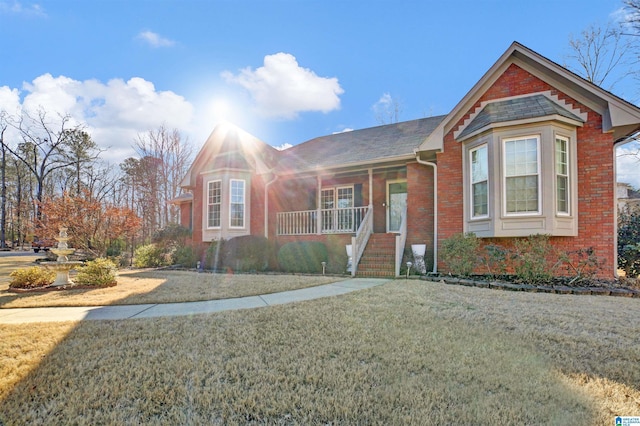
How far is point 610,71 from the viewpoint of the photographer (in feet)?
61.5

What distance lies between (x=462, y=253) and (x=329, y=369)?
23.6 ft

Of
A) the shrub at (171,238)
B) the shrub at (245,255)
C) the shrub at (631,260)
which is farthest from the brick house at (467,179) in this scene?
the shrub at (171,238)

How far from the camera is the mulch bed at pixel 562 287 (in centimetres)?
712

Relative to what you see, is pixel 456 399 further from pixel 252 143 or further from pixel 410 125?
pixel 252 143

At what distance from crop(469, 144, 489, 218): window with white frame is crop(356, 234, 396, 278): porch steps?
2869 millimetres

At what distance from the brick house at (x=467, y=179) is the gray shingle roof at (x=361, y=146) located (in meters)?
0.10

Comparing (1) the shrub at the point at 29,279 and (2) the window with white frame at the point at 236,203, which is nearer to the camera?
(1) the shrub at the point at 29,279

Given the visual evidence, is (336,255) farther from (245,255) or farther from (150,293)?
(150,293)

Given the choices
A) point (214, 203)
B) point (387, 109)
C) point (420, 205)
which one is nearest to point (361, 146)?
point (420, 205)

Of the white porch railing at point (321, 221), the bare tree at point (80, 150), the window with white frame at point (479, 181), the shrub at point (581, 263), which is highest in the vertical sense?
the bare tree at point (80, 150)

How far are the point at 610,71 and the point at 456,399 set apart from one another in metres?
24.5

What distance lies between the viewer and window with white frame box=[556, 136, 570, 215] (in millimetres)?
8734

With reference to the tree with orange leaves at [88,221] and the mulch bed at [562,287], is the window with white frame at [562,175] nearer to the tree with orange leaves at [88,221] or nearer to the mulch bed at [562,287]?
the mulch bed at [562,287]

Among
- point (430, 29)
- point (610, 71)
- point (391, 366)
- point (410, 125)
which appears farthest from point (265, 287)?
point (610, 71)
